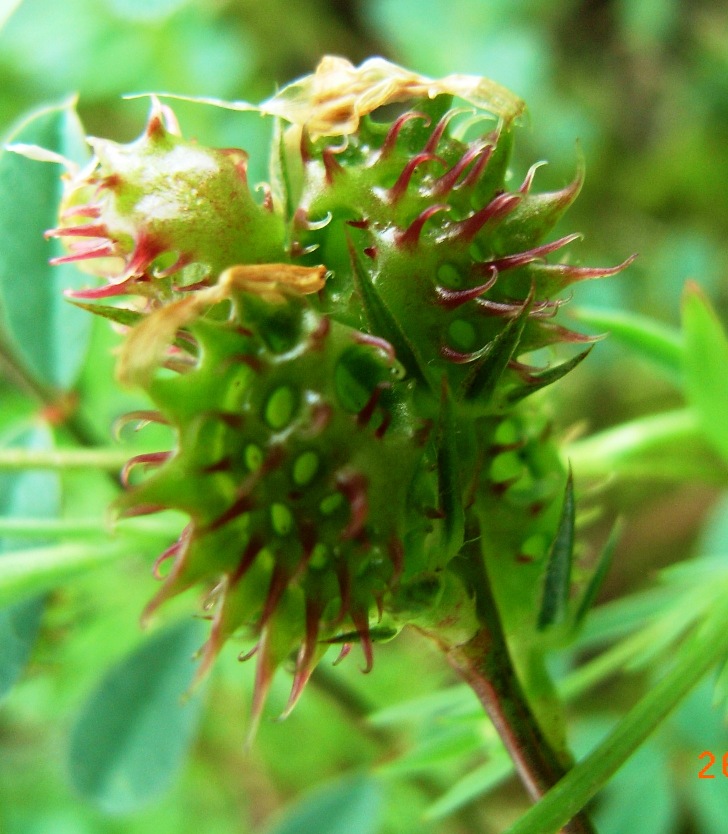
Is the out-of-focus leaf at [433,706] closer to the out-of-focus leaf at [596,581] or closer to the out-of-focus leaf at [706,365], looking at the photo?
the out-of-focus leaf at [596,581]

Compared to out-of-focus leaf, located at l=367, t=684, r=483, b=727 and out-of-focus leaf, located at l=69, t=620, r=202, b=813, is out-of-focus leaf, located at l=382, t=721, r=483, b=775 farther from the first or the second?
out-of-focus leaf, located at l=69, t=620, r=202, b=813

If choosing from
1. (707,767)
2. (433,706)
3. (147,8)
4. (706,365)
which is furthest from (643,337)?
(147,8)

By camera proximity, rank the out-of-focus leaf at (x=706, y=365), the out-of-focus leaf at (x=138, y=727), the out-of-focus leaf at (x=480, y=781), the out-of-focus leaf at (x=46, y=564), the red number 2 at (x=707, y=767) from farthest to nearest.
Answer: the red number 2 at (x=707, y=767), the out-of-focus leaf at (x=138, y=727), the out-of-focus leaf at (x=706, y=365), the out-of-focus leaf at (x=480, y=781), the out-of-focus leaf at (x=46, y=564)

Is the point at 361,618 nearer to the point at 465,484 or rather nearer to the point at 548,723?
the point at 465,484

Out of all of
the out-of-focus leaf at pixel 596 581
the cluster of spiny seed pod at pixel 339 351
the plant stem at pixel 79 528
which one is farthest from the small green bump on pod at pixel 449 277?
the plant stem at pixel 79 528

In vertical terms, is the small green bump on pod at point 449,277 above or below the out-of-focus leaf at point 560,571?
above

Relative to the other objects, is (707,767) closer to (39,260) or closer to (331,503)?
(331,503)
